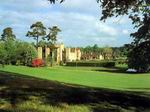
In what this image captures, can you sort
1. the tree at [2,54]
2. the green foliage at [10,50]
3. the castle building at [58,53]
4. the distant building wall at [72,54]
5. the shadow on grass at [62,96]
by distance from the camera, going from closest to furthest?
1. the shadow on grass at [62,96]
2. the tree at [2,54]
3. the green foliage at [10,50]
4. the castle building at [58,53]
5. the distant building wall at [72,54]

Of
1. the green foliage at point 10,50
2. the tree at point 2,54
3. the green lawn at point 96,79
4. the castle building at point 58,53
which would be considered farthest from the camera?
the castle building at point 58,53

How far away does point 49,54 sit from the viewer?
127250mm

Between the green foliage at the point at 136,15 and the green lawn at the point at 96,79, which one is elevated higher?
the green foliage at the point at 136,15

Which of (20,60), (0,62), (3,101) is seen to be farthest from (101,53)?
(3,101)

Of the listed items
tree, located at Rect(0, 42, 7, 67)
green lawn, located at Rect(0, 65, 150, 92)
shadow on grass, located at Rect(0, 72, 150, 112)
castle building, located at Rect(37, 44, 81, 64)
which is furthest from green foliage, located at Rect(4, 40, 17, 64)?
shadow on grass, located at Rect(0, 72, 150, 112)

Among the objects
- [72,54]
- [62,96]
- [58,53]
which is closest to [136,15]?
[62,96]

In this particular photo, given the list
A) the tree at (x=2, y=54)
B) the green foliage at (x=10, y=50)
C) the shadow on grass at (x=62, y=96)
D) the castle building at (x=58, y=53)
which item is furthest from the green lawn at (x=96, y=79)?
the castle building at (x=58, y=53)

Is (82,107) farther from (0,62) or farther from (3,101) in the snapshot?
(0,62)

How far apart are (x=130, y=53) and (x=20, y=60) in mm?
71472

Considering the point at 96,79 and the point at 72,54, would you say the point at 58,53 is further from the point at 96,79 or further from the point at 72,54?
the point at 96,79

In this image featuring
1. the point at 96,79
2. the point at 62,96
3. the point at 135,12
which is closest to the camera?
the point at 62,96

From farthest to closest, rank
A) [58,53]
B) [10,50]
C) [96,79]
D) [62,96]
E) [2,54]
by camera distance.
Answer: [58,53] → [10,50] → [2,54] → [96,79] → [62,96]

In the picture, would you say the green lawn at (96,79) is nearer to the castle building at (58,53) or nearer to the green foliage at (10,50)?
the green foliage at (10,50)

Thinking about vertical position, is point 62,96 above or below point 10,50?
below
